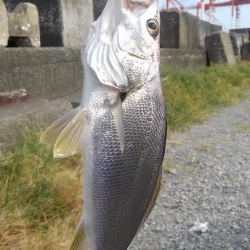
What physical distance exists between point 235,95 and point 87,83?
8.31 metres

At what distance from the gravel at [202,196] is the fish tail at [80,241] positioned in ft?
5.27

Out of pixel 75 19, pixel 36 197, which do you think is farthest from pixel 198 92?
pixel 36 197

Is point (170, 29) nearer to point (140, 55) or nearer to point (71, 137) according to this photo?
point (140, 55)

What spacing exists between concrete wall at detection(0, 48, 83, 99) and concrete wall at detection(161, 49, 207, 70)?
12.2ft

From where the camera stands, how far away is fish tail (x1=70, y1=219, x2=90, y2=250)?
1480 mm

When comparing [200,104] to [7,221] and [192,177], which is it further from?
[7,221]

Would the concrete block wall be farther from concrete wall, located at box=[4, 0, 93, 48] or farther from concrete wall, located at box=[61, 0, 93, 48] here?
concrete wall, located at box=[4, 0, 93, 48]

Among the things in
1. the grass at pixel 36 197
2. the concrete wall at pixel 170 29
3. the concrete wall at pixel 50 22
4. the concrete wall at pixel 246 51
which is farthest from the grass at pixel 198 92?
the concrete wall at pixel 246 51

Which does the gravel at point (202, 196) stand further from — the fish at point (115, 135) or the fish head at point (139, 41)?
the fish head at point (139, 41)

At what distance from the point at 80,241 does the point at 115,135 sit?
0.37 m

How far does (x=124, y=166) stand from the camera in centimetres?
143

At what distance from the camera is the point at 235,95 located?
9414 millimetres

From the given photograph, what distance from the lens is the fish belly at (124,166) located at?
1.43 metres

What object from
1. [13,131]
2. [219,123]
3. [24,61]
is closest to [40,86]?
[24,61]
